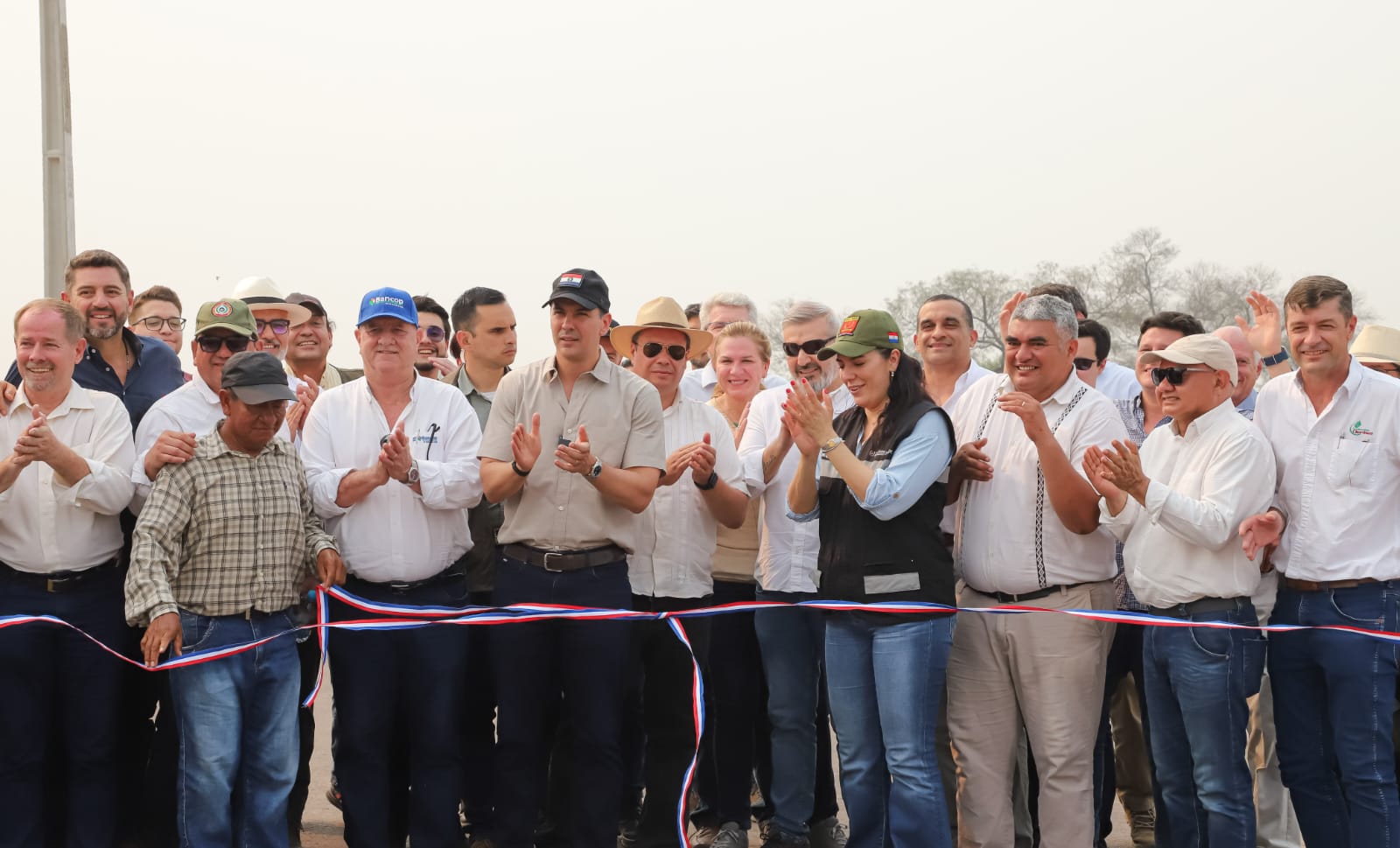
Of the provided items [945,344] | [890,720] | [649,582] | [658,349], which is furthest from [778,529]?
[890,720]

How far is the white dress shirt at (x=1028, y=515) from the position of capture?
5383 mm

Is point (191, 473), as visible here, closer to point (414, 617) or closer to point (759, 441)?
point (414, 617)

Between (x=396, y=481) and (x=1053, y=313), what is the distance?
9.81 ft

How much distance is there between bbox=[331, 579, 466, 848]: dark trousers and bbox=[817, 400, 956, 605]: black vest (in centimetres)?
173

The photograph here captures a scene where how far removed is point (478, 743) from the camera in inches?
253

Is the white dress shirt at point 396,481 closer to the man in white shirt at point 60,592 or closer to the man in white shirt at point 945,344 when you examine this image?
the man in white shirt at point 60,592

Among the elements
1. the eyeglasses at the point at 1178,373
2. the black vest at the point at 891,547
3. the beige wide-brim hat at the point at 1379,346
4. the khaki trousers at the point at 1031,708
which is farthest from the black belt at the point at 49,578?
the beige wide-brim hat at the point at 1379,346

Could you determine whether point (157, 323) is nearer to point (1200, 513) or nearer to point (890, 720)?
point (890, 720)

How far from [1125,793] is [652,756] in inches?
103

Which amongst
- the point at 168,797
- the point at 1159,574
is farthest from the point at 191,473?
the point at 1159,574

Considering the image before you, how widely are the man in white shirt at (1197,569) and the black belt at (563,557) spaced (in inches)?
83.5

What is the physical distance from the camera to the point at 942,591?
5328 millimetres

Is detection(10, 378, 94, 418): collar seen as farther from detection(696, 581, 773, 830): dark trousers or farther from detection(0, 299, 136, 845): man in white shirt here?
detection(696, 581, 773, 830): dark trousers

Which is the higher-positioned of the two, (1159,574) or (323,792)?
(1159,574)
